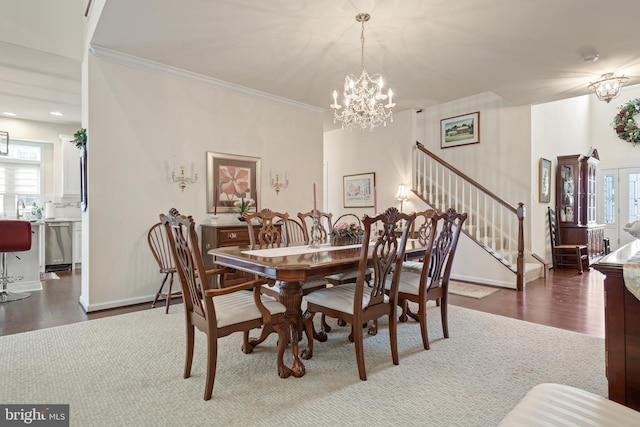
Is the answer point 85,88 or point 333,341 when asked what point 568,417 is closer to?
point 333,341

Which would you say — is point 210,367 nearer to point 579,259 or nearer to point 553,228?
point 579,259

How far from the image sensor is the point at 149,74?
152 inches

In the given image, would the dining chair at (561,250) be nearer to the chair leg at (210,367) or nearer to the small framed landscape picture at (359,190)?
the small framed landscape picture at (359,190)

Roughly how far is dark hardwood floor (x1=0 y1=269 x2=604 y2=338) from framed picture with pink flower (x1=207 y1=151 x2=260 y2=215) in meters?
1.21

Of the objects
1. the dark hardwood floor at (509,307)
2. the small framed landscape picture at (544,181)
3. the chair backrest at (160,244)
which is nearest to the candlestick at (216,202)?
the chair backrest at (160,244)

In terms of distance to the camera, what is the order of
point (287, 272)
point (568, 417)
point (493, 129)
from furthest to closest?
point (493, 129), point (287, 272), point (568, 417)

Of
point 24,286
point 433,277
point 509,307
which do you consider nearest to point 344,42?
point 433,277

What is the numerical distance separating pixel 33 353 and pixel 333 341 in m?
2.24

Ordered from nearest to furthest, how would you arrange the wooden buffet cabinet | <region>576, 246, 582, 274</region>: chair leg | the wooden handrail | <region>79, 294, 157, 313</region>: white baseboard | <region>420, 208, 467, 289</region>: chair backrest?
1. the wooden buffet cabinet
2. <region>420, 208, 467, 289</region>: chair backrest
3. <region>79, 294, 157, 313</region>: white baseboard
4. the wooden handrail
5. <region>576, 246, 582, 274</region>: chair leg

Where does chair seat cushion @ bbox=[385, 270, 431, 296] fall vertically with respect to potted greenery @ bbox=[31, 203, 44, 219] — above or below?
below

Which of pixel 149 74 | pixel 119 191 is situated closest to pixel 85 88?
pixel 149 74

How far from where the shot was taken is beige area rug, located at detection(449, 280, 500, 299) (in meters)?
4.16

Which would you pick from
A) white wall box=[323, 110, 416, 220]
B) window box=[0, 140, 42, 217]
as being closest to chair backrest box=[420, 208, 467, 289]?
white wall box=[323, 110, 416, 220]

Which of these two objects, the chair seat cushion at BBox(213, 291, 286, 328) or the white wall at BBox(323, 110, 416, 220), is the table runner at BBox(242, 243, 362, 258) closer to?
the chair seat cushion at BBox(213, 291, 286, 328)
